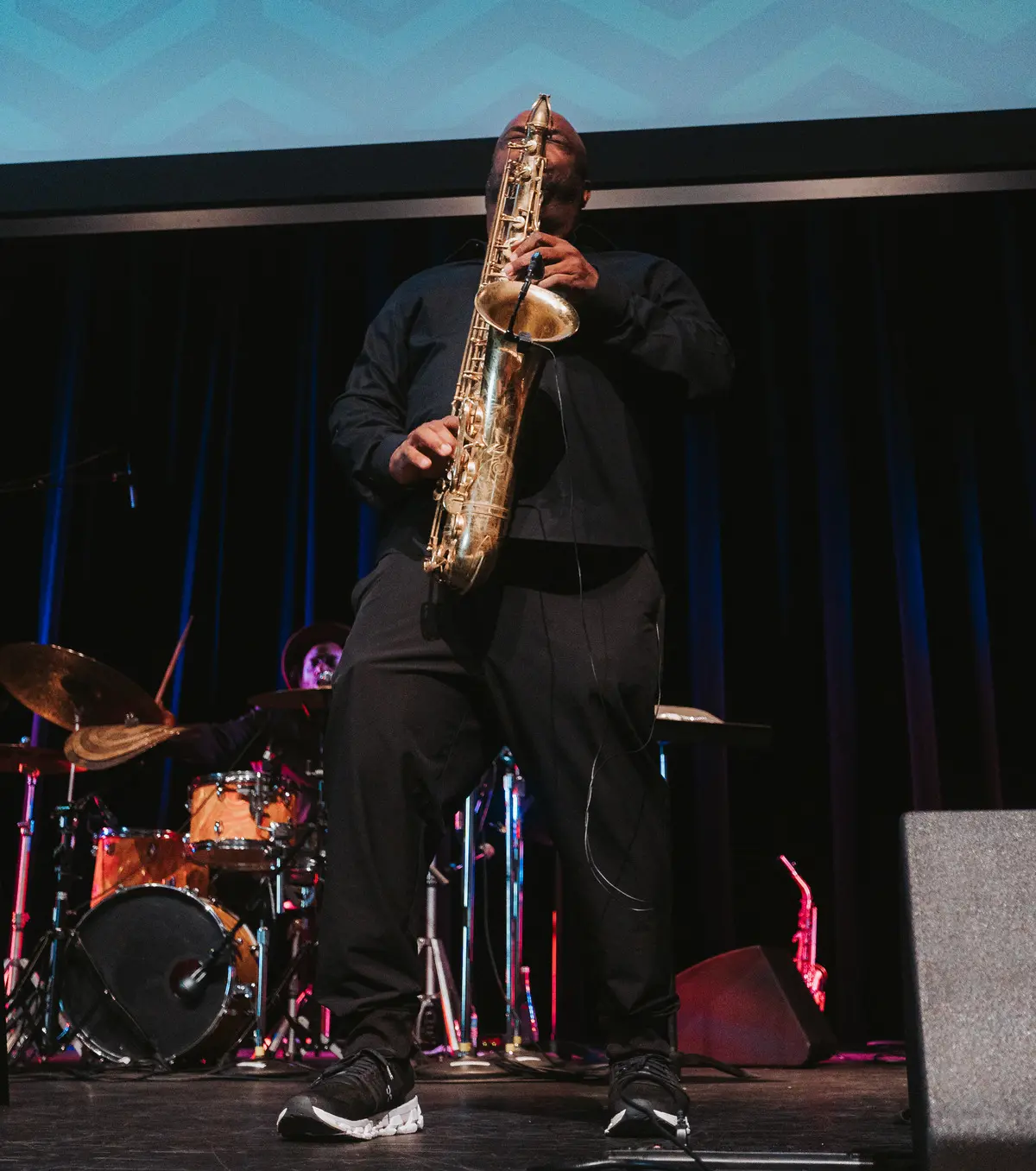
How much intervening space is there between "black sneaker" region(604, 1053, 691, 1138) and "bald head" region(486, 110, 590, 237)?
55.4 inches

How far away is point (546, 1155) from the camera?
1.49 metres

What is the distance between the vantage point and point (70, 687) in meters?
4.17

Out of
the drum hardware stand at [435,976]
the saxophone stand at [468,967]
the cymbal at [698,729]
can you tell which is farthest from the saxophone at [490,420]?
the drum hardware stand at [435,976]

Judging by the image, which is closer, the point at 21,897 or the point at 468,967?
the point at 468,967

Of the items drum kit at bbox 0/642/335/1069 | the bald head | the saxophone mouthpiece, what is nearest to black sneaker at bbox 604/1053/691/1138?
the bald head

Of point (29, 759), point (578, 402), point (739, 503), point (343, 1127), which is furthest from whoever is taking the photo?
point (739, 503)

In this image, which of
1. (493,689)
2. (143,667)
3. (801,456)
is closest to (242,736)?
(143,667)

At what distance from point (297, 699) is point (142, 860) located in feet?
3.05

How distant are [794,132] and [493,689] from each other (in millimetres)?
1778

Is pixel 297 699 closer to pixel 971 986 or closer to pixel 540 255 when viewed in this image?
pixel 540 255

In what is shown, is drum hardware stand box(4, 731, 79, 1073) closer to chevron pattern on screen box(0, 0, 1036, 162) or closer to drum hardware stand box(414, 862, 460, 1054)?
drum hardware stand box(414, 862, 460, 1054)

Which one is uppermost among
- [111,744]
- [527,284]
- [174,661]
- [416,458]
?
[527,284]

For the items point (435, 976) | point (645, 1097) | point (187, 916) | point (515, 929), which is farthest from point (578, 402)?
point (187, 916)

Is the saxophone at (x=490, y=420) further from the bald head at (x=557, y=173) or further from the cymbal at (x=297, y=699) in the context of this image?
the cymbal at (x=297, y=699)
